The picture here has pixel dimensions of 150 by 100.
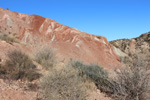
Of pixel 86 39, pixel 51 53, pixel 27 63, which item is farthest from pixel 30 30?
pixel 27 63

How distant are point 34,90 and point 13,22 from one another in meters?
14.6

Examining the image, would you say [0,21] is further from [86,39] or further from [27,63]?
[27,63]

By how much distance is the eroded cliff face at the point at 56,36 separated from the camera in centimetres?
1590

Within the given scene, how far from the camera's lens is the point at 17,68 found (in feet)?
19.2

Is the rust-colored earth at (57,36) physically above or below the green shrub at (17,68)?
above

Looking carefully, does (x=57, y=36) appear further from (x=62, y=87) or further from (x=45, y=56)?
(x=62, y=87)

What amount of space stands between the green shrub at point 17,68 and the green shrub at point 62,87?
1816mm

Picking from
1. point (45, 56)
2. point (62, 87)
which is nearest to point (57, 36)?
point (45, 56)

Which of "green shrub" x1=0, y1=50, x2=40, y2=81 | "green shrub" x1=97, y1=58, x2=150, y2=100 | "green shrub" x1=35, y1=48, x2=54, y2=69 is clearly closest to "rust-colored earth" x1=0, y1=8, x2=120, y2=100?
"green shrub" x1=35, y1=48, x2=54, y2=69

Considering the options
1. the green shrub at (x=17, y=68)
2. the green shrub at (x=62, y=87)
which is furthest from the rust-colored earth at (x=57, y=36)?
the green shrub at (x=62, y=87)

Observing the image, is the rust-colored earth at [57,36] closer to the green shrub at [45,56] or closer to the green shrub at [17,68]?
the green shrub at [45,56]

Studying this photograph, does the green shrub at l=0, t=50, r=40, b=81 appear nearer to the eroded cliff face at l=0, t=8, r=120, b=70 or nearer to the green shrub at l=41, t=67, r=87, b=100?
the green shrub at l=41, t=67, r=87, b=100

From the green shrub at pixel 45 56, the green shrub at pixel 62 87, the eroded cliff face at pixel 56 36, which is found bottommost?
the green shrub at pixel 62 87

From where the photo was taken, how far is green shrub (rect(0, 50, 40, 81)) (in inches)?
215
